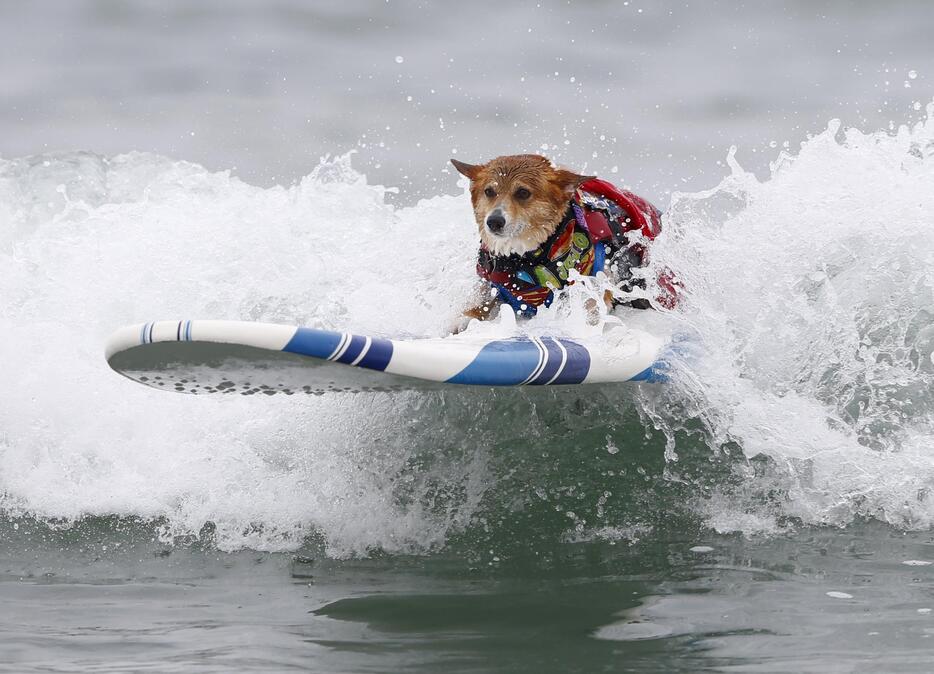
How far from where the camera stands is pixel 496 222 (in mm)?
5078

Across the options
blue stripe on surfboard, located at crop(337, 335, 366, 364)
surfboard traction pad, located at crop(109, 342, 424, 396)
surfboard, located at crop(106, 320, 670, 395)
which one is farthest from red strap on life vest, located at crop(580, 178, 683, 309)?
blue stripe on surfboard, located at crop(337, 335, 366, 364)

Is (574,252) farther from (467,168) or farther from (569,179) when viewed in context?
(467,168)

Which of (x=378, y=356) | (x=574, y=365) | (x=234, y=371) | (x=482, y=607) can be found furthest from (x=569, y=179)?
(x=482, y=607)

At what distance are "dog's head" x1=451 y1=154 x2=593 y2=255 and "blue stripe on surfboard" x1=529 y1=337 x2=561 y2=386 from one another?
63 cm

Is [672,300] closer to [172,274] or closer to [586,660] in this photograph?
[586,660]

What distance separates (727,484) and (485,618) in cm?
190

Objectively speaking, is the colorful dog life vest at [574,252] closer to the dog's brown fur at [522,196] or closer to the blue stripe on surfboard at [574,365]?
the dog's brown fur at [522,196]

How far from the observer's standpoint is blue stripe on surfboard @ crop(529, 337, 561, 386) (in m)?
4.70

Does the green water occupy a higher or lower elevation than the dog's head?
lower

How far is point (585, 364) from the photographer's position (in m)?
4.86

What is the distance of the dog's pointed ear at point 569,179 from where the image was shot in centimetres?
518

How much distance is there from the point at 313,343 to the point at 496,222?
1354mm

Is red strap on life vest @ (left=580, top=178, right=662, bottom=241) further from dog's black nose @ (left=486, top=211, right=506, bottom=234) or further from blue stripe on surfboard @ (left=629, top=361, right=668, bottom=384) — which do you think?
blue stripe on surfboard @ (left=629, top=361, right=668, bottom=384)

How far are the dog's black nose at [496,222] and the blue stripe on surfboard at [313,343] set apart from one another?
124 centimetres
